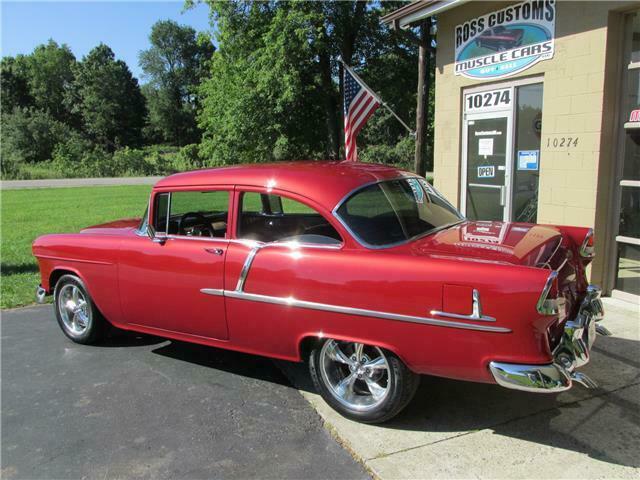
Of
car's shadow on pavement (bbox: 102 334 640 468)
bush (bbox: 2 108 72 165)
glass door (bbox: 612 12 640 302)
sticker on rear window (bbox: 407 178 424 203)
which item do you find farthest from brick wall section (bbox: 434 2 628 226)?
bush (bbox: 2 108 72 165)

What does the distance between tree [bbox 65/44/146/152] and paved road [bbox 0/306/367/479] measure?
71.3 m

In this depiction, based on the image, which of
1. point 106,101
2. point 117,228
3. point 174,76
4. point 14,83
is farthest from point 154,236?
point 14,83

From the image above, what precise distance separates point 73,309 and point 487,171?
540 centimetres

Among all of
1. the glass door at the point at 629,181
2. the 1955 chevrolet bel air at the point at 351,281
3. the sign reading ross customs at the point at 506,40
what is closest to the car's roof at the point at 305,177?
the 1955 chevrolet bel air at the point at 351,281

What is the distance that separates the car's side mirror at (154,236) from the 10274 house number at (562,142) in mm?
4468

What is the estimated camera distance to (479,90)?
6.89m

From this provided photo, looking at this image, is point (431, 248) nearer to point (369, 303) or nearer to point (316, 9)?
point (369, 303)

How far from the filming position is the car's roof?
348 cm

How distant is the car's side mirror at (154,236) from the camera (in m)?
4.07

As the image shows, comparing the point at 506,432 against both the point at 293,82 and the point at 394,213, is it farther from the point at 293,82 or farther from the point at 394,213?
the point at 293,82

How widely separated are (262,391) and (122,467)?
Answer: 3.88ft

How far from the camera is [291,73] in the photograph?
21.3 m

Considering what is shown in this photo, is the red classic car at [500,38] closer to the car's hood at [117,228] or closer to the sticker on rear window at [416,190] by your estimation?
the sticker on rear window at [416,190]

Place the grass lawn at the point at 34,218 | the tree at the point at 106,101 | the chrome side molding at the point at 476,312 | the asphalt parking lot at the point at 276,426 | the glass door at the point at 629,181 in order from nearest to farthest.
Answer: the chrome side molding at the point at 476,312, the asphalt parking lot at the point at 276,426, the glass door at the point at 629,181, the grass lawn at the point at 34,218, the tree at the point at 106,101
